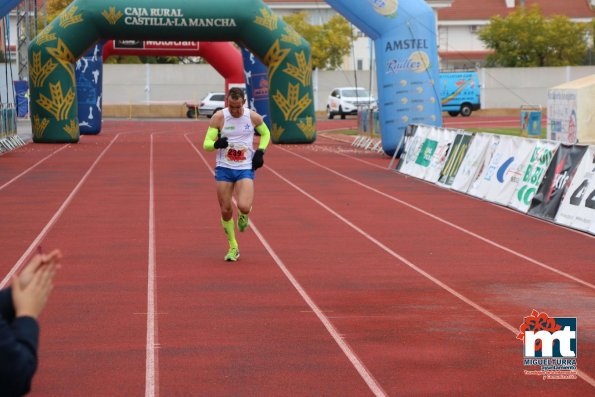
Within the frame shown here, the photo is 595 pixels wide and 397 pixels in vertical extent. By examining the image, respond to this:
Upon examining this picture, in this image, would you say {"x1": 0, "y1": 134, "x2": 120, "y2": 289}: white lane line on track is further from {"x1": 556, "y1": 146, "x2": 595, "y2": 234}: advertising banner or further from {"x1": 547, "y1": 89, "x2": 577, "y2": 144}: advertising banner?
{"x1": 547, "y1": 89, "x2": 577, "y2": 144}: advertising banner

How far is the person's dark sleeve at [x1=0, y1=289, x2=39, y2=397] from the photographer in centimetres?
353

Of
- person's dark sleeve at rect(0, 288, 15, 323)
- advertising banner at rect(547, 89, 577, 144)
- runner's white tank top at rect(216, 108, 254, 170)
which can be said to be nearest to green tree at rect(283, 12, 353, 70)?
advertising banner at rect(547, 89, 577, 144)

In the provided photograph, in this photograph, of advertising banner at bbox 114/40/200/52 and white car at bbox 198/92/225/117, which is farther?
white car at bbox 198/92/225/117

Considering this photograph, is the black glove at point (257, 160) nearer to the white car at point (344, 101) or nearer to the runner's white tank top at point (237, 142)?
the runner's white tank top at point (237, 142)

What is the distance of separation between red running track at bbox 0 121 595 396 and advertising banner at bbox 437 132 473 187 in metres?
0.65

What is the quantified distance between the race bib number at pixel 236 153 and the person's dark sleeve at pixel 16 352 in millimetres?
8772

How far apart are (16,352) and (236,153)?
903cm

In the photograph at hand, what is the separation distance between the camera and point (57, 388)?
708 cm

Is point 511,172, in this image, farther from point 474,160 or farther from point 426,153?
point 426,153

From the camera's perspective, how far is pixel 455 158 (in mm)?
21484

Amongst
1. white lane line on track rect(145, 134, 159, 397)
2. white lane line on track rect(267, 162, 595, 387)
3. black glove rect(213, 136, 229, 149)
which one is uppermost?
black glove rect(213, 136, 229, 149)

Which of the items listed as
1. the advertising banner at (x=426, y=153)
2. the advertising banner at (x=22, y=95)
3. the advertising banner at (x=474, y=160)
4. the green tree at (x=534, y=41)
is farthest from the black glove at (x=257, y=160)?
the green tree at (x=534, y=41)

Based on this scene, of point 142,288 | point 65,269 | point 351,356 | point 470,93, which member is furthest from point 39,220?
point 470,93

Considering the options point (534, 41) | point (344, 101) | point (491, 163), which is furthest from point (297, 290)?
point (534, 41)
